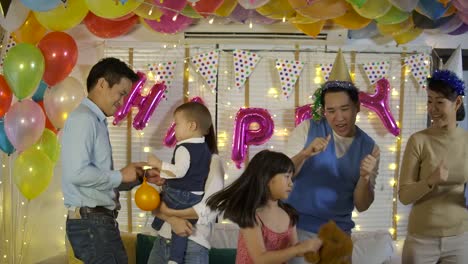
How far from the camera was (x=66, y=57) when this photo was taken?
167 inches

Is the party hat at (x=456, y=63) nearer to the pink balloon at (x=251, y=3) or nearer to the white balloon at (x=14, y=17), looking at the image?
the pink balloon at (x=251, y=3)

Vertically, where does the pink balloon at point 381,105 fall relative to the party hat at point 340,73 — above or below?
below

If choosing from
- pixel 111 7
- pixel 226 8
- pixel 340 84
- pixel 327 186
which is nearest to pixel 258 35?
pixel 226 8

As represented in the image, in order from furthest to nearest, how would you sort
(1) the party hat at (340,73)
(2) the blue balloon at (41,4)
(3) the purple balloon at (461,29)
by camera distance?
(3) the purple balloon at (461,29) < (2) the blue balloon at (41,4) < (1) the party hat at (340,73)

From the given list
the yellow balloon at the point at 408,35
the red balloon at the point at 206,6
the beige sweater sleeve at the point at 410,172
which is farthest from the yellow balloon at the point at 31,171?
the yellow balloon at the point at 408,35

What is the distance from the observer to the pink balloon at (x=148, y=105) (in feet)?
16.2

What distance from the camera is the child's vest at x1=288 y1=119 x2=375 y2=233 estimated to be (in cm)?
290

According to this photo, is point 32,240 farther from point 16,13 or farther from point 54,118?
point 16,13

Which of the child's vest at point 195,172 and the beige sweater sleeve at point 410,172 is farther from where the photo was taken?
the beige sweater sleeve at point 410,172

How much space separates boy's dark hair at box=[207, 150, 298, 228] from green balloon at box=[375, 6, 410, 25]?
1.95 meters

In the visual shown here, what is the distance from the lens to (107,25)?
181 inches

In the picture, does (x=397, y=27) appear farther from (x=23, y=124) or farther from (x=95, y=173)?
(x=95, y=173)

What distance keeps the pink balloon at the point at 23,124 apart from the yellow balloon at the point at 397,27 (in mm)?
2457

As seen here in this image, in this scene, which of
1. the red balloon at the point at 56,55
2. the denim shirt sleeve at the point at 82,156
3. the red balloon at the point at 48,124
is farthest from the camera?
the red balloon at the point at 48,124
